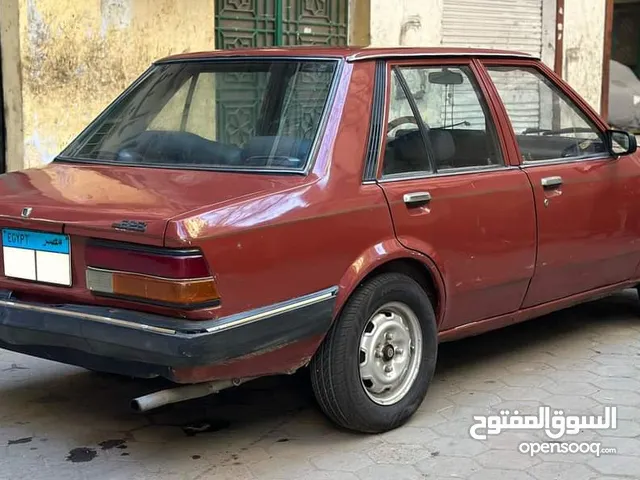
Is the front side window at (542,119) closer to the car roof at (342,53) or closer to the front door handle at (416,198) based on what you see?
the car roof at (342,53)

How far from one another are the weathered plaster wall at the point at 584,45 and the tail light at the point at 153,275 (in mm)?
10285

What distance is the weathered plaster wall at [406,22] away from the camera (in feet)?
33.4

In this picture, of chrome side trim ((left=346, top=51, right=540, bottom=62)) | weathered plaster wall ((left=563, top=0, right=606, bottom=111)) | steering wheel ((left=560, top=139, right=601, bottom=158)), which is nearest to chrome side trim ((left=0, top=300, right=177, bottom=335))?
chrome side trim ((left=346, top=51, right=540, bottom=62))

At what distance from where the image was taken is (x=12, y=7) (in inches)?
291

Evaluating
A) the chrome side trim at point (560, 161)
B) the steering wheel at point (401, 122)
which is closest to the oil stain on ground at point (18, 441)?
the steering wheel at point (401, 122)

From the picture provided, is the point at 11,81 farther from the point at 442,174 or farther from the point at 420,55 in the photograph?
the point at 442,174

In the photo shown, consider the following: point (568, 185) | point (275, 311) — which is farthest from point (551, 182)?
point (275, 311)

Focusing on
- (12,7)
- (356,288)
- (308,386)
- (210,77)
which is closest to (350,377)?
(356,288)

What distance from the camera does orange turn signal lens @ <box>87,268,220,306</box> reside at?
3.32m

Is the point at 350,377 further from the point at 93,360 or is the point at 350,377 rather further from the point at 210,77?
the point at 210,77

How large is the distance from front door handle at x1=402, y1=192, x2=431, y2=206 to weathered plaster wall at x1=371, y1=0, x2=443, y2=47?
20.7 ft

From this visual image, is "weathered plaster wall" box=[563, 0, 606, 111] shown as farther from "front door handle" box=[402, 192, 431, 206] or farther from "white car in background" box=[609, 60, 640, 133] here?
"front door handle" box=[402, 192, 431, 206]

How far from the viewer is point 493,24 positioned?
39.1 ft

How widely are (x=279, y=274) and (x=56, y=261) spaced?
2.82ft
